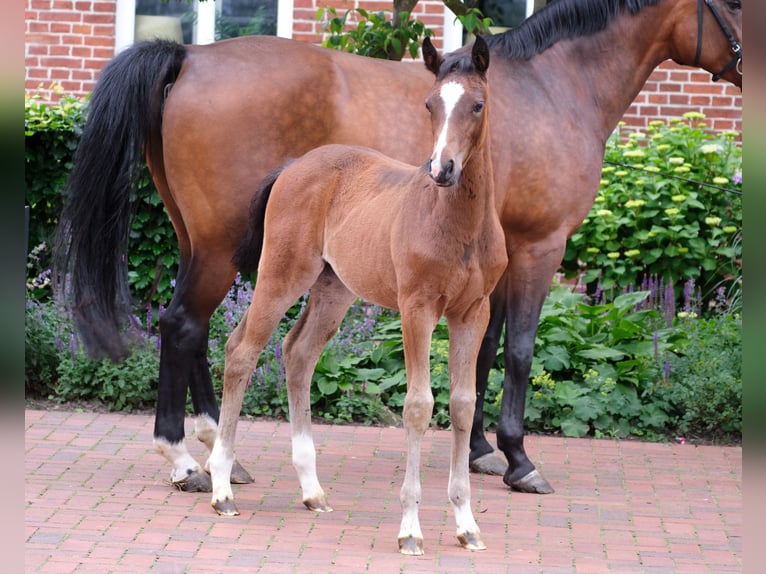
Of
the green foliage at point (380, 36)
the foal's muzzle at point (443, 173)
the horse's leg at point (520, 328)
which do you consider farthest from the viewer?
the green foliage at point (380, 36)

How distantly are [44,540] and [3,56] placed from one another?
3447 millimetres

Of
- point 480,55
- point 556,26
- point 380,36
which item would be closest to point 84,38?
point 380,36

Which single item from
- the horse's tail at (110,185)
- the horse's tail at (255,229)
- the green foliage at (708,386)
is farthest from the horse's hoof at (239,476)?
the green foliage at (708,386)

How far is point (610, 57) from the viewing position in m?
5.20

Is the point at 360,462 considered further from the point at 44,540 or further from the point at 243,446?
the point at 44,540

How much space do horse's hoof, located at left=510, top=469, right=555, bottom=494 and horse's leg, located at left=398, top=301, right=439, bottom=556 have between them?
3.89ft

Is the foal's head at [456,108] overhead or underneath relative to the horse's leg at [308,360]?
overhead

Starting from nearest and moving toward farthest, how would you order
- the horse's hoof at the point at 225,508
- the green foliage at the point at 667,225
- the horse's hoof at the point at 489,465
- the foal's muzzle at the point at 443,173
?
the foal's muzzle at the point at 443,173, the horse's hoof at the point at 225,508, the horse's hoof at the point at 489,465, the green foliage at the point at 667,225

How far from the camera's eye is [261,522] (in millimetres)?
4074

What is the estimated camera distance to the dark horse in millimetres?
4531

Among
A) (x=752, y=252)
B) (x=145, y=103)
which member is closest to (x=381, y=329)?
(x=145, y=103)

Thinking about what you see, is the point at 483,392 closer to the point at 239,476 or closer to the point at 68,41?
the point at 239,476

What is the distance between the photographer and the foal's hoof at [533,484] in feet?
15.4

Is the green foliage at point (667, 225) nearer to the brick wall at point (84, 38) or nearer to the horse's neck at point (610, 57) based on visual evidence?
the brick wall at point (84, 38)
